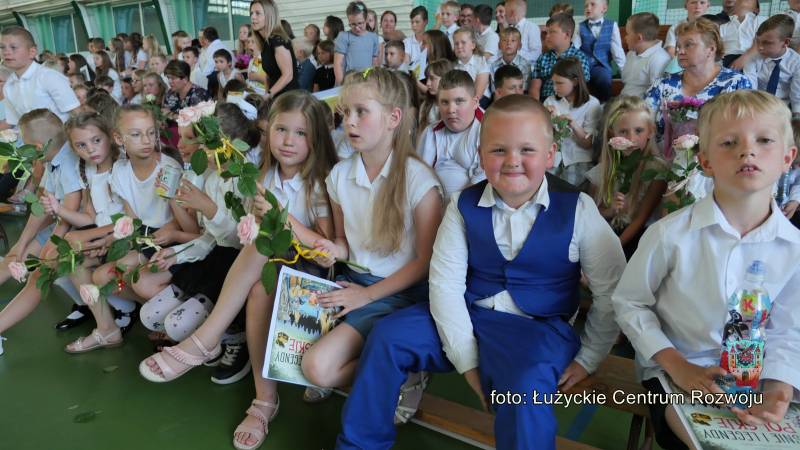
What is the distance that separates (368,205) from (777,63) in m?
3.43

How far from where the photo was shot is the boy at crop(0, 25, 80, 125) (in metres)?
3.94

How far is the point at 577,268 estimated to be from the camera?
167 centimetres

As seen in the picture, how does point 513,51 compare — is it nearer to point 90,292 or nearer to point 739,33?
point 739,33

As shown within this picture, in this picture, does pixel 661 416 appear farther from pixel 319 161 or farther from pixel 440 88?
pixel 440 88

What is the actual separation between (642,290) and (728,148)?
40cm

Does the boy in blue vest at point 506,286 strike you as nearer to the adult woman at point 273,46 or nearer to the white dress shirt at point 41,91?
the adult woman at point 273,46

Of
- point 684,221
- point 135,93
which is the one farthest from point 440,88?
point 135,93

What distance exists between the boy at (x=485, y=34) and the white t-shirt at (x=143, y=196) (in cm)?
370

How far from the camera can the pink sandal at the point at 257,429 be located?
1.89 meters

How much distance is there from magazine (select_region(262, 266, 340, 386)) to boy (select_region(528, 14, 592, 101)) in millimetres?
2960

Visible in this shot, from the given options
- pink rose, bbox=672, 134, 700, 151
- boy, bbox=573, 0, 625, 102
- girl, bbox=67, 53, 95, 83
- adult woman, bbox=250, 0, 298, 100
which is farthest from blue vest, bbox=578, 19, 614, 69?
girl, bbox=67, 53, 95, 83

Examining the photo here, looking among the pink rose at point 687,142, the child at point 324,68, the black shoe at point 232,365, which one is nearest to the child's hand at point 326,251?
the black shoe at point 232,365

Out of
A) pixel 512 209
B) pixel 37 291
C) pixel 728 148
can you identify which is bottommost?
pixel 37 291

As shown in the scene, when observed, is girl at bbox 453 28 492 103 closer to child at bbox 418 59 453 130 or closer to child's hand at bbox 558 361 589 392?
child at bbox 418 59 453 130
